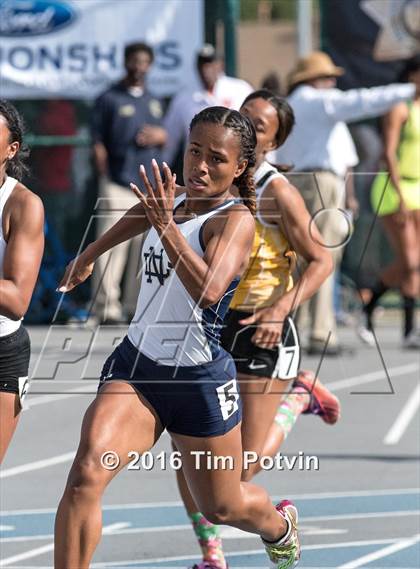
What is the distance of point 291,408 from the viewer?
6953mm

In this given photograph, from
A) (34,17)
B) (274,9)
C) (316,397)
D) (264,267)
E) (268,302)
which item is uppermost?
(264,267)

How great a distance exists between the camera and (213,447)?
17.0 feet

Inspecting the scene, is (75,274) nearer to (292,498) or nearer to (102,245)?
(102,245)

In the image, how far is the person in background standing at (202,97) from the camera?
41.5 ft

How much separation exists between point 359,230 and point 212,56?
8.65 feet

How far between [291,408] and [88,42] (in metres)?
7.88

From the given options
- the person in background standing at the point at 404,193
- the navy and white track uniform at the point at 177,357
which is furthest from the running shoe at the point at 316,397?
the person in background standing at the point at 404,193

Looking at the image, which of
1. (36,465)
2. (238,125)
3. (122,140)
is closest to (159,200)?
(238,125)

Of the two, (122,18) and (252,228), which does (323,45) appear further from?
(252,228)

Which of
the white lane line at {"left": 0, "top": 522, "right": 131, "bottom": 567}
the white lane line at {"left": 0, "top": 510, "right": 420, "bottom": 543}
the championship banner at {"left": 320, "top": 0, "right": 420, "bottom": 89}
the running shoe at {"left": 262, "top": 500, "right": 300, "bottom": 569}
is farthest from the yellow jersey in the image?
the championship banner at {"left": 320, "top": 0, "right": 420, "bottom": 89}

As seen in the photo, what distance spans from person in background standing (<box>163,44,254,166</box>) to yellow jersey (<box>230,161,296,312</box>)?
6.16 meters

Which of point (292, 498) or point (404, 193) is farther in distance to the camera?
point (404, 193)

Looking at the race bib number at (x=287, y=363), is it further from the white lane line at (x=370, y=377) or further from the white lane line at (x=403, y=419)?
the white lane line at (x=370, y=377)

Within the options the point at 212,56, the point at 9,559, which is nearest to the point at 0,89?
the point at 212,56
